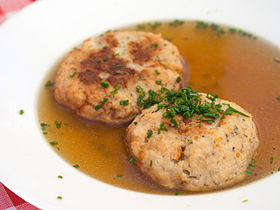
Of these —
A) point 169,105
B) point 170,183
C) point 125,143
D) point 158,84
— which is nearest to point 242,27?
point 158,84

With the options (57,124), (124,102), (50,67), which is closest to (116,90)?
(124,102)

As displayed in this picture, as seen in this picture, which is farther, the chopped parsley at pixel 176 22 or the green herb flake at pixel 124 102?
the chopped parsley at pixel 176 22

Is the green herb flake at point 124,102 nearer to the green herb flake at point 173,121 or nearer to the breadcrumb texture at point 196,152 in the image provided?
the breadcrumb texture at point 196,152

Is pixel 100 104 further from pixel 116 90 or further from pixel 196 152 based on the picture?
pixel 196 152

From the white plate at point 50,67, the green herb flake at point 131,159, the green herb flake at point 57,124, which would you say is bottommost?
the green herb flake at point 57,124

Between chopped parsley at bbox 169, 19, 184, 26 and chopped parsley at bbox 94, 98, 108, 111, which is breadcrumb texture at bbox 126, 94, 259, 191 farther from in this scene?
chopped parsley at bbox 169, 19, 184, 26

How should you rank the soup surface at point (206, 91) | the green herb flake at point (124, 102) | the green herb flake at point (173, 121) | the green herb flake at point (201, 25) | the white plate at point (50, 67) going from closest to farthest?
the white plate at point (50, 67), the green herb flake at point (173, 121), the soup surface at point (206, 91), the green herb flake at point (124, 102), the green herb flake at point (201, 25)

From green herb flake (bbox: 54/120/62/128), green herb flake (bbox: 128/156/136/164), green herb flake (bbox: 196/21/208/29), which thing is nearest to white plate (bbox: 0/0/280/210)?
green herb flake (bbox: 196/21/208/29)

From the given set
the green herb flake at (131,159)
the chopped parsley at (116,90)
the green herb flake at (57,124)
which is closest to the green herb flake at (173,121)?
the green herb flake at (131,159)
